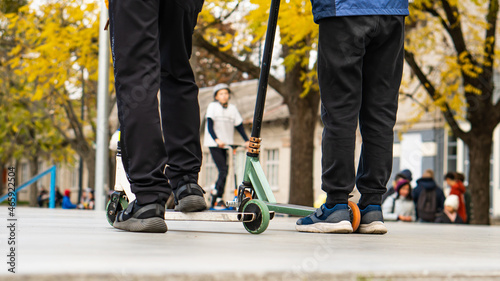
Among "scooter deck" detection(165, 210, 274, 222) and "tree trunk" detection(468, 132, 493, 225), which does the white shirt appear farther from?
"scooter deck" detection(165, 210, 274, 222)

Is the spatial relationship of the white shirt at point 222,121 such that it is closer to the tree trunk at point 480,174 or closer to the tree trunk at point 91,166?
the tree trunk at point 480,174

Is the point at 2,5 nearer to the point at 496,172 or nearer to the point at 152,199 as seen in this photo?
the point at 496,172

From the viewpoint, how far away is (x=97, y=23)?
1528 centimetres

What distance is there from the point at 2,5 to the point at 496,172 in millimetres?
16174

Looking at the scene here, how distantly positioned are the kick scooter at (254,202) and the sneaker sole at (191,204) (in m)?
0.03

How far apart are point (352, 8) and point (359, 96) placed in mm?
504

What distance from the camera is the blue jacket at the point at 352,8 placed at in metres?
4.44

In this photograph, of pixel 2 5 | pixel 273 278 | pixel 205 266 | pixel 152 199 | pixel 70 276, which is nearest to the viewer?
pixel 70 276

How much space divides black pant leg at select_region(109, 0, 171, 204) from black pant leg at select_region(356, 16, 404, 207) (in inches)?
54.5

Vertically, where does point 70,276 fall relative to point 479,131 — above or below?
below

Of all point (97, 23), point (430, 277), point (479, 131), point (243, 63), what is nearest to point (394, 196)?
point (479, 131)

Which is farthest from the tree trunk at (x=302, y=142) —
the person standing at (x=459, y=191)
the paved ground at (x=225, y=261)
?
the paved ground at (x=225, y=261)

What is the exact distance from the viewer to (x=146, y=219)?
3691 millimetres

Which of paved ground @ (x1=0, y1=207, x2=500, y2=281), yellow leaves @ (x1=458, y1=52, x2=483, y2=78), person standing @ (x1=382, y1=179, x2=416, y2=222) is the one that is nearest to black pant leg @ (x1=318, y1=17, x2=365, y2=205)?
paved ground @ (x1=0, y1=207, x2=500, y2=281)
